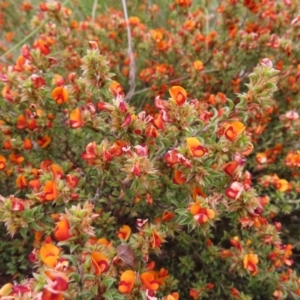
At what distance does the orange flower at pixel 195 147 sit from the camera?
1.02 metres

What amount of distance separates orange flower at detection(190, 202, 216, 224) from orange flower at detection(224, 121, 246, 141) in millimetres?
177

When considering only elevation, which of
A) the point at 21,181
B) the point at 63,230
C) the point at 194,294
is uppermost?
the point at 63,230

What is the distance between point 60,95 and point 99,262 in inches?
20.8

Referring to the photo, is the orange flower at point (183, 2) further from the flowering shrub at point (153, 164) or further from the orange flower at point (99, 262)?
the orange flower at point (99, 262)

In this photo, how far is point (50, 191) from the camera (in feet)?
3.61

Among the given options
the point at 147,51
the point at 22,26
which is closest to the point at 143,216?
the point at 147,51

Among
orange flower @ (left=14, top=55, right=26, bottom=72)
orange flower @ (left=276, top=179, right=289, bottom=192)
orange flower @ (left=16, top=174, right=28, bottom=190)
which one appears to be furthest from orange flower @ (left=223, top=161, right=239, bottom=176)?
orange flower @ (left=14, top=55, right=26, bottom=72)

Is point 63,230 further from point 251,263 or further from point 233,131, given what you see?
point 251,263

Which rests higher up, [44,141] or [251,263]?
[44,141]

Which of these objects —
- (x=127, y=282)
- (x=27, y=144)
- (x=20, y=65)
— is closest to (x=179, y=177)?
(x=127, y=282)

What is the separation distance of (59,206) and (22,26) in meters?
1.97

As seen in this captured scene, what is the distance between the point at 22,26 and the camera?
2840 millimetres

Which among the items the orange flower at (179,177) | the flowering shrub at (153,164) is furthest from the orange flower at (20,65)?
the orange flower at (179,177)

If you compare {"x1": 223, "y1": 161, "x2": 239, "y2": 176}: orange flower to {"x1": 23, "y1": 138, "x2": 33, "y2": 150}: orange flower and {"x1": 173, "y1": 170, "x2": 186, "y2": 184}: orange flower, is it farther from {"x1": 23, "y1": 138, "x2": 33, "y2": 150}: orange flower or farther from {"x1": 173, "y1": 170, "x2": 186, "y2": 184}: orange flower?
{"x1": 23, "y1": 138, "x2": 33, "y2": 150}: orange flower
